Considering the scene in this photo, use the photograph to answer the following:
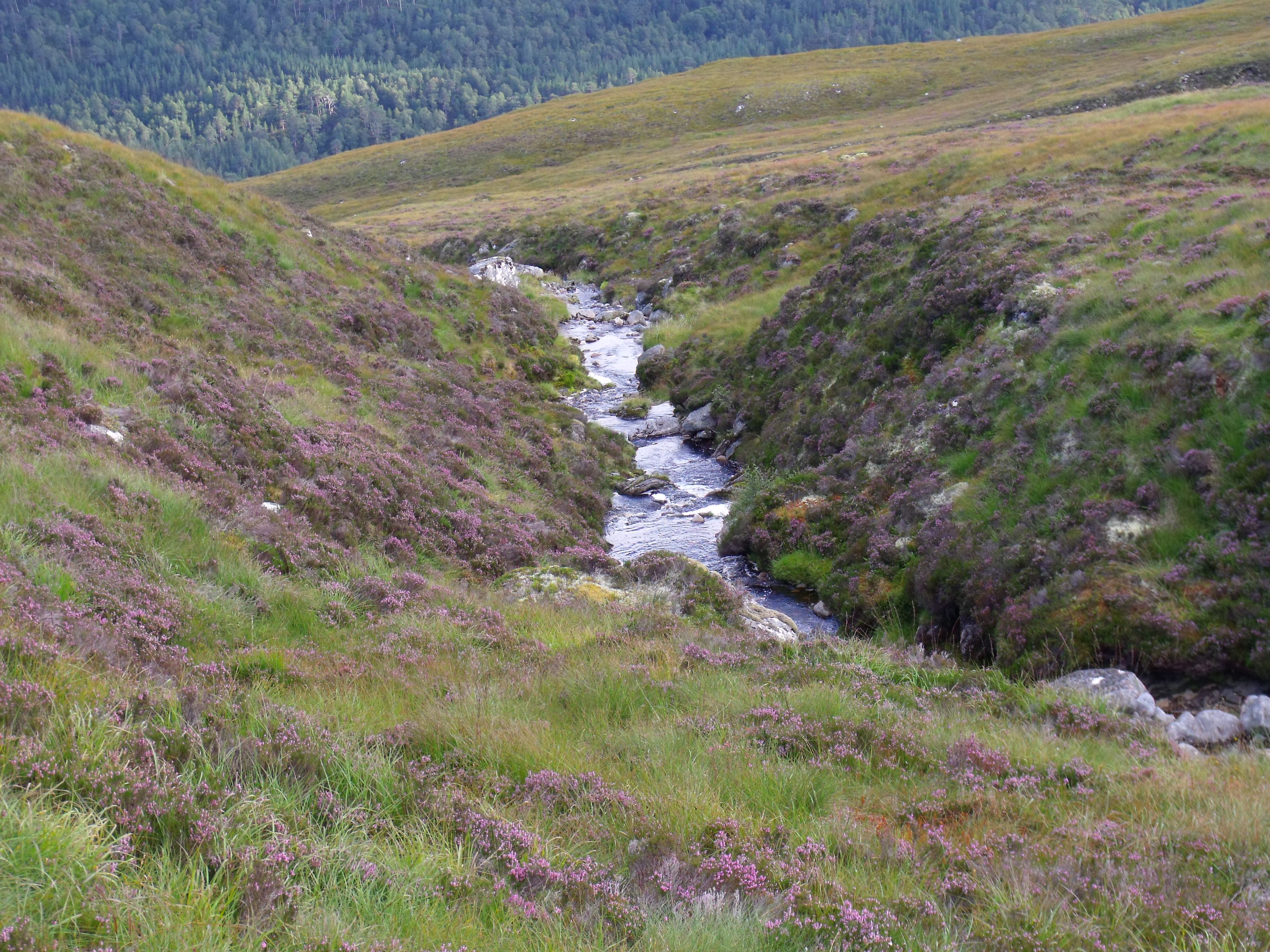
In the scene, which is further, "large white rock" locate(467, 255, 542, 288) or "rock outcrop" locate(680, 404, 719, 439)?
"large white rock" locate(467, 255, 542, 288)

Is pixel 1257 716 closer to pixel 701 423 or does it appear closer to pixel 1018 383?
pixel 1018 383

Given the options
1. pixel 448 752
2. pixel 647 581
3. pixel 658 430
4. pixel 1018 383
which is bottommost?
pixel 658 430

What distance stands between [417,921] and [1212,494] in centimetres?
1213

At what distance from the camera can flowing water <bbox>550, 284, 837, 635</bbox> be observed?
16516 millimetres

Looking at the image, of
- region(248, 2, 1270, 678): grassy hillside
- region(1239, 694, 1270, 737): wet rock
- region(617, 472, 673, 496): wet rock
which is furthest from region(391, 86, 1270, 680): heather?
region(617, 472, 673, 496): wet rock

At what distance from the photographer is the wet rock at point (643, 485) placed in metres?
22.2

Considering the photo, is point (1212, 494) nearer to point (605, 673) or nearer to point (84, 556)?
point (605, 673)

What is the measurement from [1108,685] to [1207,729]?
1112mm

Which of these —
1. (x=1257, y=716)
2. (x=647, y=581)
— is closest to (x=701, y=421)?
(x=647, y=581)

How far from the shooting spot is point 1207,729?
8.10m

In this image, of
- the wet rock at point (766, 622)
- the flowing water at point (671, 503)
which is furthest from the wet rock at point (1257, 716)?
the wet rock at point (766, 622)

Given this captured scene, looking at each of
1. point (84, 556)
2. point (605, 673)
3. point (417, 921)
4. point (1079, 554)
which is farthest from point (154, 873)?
point (1079, 554)

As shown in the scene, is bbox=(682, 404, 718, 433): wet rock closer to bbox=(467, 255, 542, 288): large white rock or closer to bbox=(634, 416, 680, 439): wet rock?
bbox=(634, 416, 680, 439): wet rock

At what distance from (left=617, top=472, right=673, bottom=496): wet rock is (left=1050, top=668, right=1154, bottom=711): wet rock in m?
13.5
